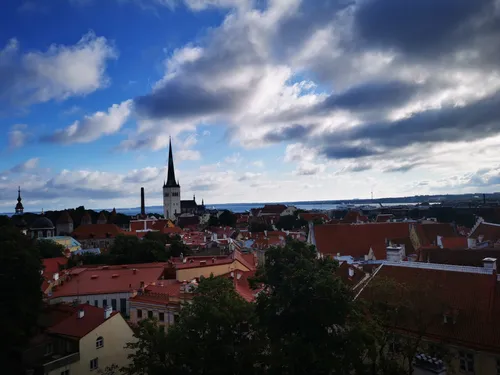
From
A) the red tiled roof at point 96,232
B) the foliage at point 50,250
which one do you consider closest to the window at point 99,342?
the foliage at point 50,250

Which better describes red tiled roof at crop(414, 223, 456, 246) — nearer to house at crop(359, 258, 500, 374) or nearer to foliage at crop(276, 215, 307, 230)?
house at crop(359, 258, 500, 374)

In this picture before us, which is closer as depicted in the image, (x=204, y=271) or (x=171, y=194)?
(x=204, y=271)

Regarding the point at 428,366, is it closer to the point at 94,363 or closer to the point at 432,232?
the point at 94,363

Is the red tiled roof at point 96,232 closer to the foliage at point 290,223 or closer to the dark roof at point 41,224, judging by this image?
the dark roof at point 41,224

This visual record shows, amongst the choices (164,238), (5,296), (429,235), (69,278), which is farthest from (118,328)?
(164,238)

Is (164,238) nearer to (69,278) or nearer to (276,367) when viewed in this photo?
(69,278)

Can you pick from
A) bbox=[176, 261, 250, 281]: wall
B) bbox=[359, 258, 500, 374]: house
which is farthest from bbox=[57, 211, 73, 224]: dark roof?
bbox=[359, 258, 500, 374]: house

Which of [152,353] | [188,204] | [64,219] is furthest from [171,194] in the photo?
[152,353]
